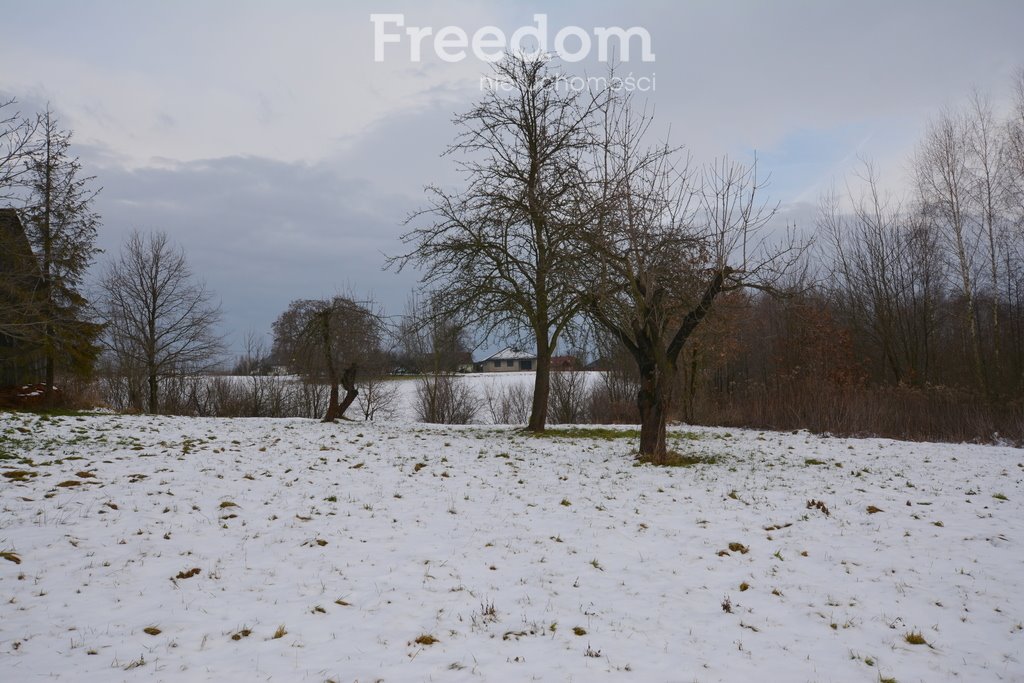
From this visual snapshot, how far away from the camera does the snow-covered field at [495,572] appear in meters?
3.95

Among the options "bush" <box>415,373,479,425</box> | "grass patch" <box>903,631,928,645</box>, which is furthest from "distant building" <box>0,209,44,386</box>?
"grass patch" <box>903,631,928,645</box>

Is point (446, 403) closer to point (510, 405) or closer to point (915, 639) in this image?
point (510, 405)

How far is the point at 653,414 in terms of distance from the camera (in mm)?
11328

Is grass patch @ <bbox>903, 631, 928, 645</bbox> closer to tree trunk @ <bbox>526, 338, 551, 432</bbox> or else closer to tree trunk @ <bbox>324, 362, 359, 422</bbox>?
tree trunk @ <bbox>526, 338, 551, 432</bbox>

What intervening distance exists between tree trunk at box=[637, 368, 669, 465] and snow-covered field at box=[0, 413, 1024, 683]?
4.20 ft

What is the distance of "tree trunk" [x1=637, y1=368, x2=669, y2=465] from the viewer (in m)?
11.1

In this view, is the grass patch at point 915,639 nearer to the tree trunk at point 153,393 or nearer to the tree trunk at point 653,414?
the tree trunk at point 653,414

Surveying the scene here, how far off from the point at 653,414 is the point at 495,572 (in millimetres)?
6586

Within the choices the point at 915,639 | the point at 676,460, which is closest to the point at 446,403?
the point at 676,460

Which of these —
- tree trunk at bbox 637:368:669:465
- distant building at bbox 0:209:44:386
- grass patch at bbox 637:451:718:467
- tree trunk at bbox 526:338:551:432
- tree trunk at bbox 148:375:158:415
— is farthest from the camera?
tree trunk at bbox 148:375:158:415

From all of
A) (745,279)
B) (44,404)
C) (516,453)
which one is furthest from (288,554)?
(44,404)

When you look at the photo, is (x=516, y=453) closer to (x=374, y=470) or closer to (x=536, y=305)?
(x=374, y=470)

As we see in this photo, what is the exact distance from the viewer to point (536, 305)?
51.8 ft

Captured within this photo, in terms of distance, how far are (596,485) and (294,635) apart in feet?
17.9
